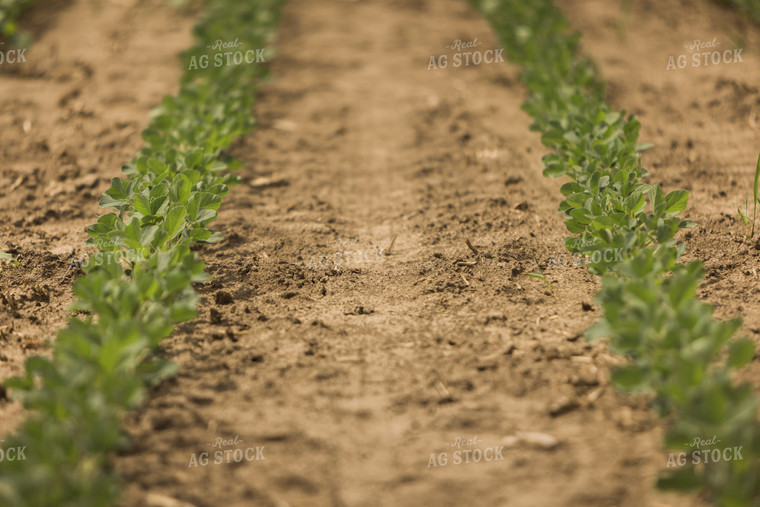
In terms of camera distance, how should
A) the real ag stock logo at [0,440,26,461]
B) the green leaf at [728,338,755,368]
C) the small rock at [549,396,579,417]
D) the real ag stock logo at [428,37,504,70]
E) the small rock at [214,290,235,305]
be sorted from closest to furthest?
the green leaf at [728,338,755,368] → the real ag stock logo at [0,440,26,461] → the small rock at [549,396,579,417] → the small rock at [214,290,235,305] → the real ag stock logo at [428,37,504,70]

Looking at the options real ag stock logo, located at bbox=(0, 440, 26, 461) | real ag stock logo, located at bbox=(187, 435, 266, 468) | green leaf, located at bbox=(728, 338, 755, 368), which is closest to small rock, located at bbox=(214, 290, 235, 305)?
real ag stock logo, located at bbox=(187, 435, 266, 468)

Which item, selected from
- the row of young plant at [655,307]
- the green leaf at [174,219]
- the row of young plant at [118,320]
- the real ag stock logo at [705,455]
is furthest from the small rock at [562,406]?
the green leaf at [174,219]

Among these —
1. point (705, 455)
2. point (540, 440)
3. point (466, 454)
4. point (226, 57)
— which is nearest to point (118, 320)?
point (466, 454)

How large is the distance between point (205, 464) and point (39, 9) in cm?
792

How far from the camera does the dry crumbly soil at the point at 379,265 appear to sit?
2.49 m

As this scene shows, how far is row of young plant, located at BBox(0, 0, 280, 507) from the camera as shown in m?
2.09

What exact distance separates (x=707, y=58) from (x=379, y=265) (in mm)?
4980

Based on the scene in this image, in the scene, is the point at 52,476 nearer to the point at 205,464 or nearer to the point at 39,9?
the point at 205,464

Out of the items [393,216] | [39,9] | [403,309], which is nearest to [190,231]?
[403,309]

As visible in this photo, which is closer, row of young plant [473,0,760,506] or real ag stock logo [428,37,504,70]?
row of young plant [473,0,760,506]

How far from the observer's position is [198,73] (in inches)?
233

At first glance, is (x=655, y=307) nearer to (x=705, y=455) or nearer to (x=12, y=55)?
(x=705, y=455)

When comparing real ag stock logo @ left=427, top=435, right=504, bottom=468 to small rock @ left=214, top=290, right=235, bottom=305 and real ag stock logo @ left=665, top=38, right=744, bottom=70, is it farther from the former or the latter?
real ag stock logo @ left=665, top=38, right=744, bottom=70

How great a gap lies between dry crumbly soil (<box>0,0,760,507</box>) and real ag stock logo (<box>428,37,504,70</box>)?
18cm
